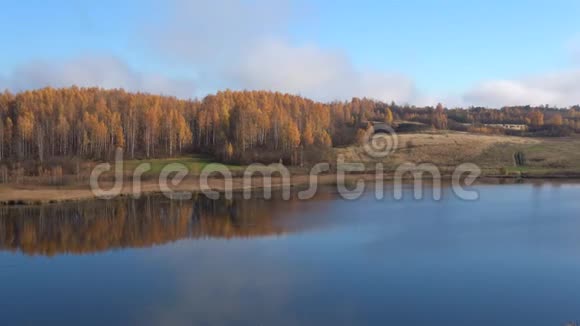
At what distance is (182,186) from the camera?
119ft

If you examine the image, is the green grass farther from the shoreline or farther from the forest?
the shoreline

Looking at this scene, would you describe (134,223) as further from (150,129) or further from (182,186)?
(150,129)

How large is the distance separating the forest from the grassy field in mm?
6187

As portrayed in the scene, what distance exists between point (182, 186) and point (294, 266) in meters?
22.6

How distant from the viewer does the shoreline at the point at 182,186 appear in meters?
29.7

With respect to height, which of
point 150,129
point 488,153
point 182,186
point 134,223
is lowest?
point 134,223

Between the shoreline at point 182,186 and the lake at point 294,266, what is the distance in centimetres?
314

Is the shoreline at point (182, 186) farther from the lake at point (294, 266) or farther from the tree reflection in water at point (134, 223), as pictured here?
the lake at point (294, 266)

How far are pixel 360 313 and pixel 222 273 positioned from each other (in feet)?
15.6

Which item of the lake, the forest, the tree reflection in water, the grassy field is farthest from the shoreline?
the forest

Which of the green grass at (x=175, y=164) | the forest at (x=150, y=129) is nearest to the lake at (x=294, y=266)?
the green grass at (x=175, y=164)

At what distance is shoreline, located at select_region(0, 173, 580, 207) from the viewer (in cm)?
2966

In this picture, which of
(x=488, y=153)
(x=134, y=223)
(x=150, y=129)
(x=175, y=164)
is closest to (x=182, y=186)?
(x=175, y=164)

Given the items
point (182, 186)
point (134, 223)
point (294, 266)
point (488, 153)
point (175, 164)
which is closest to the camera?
point (294, 266)
